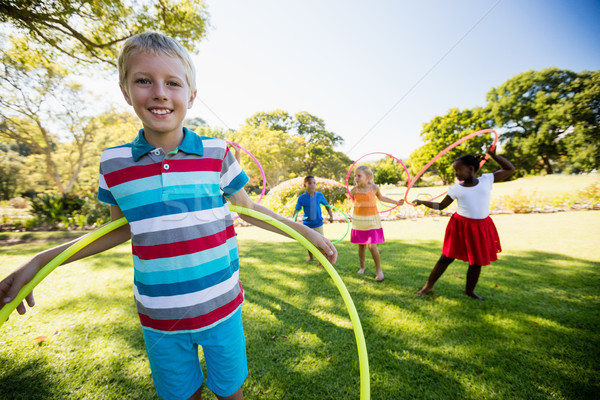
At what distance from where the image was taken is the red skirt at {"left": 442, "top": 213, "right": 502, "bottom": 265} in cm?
356

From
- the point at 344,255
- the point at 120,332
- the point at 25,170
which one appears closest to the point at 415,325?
the point at 344,255

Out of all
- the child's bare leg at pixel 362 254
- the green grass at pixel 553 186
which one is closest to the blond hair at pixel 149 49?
the child's bare leg at pixel 362 254

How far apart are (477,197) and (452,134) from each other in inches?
1316

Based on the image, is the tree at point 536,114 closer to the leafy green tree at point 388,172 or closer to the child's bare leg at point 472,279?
the leafy green tree at point 388,172

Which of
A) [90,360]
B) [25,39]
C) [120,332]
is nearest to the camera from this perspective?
[90,360]

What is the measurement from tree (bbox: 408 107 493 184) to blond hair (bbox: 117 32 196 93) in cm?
3195

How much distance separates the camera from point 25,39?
7.23 metres

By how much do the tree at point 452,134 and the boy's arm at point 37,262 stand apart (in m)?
32.2

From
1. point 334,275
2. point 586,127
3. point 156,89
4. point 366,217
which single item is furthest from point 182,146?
point 586,127

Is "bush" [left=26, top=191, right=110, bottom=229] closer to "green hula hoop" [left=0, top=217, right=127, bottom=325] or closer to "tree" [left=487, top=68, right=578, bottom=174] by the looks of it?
"green hula hoop" [left=0, top=217, right=127, bottom=325]

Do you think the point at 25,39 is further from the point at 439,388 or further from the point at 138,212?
the point at 439,388

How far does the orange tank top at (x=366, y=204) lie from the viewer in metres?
4.75

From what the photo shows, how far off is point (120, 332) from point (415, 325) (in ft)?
12.6

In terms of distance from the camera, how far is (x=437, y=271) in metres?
3.86
